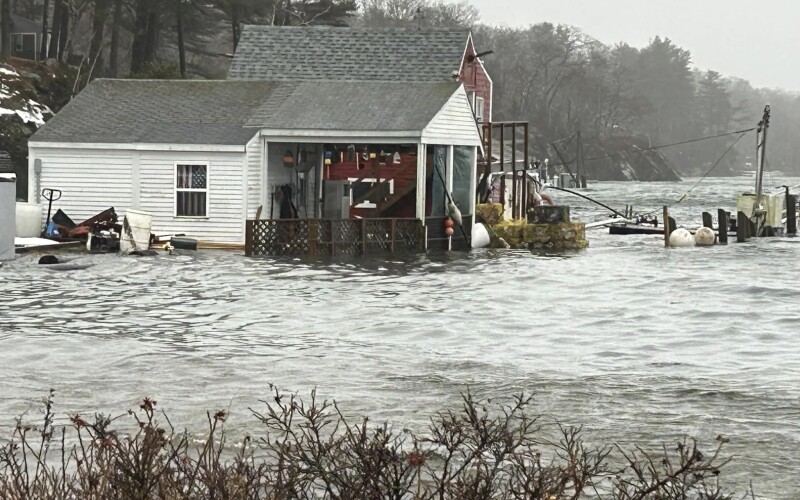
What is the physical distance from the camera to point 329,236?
36000 millimetres

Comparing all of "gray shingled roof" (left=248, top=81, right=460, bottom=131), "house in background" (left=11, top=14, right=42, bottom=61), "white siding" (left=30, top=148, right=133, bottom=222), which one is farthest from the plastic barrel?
"house in background" (left=11, top=14, right=42, bottom=61)

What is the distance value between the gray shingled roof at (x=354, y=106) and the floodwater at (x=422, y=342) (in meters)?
4.95

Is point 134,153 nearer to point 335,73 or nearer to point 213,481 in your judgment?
point 335,73

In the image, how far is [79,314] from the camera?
22250 millimetres

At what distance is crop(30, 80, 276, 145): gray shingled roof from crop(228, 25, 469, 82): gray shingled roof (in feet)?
18.4

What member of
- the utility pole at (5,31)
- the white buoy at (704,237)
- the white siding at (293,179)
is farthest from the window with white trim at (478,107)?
the utility pole at (5,31)

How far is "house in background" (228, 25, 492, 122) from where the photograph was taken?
47.9m

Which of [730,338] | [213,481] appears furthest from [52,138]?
[213,481]

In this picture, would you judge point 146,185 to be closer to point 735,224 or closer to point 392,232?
point 392,232

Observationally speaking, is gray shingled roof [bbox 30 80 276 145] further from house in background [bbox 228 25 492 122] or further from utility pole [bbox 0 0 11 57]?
utility pole [bbox 0 0 11 57]

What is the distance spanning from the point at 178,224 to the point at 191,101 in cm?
554

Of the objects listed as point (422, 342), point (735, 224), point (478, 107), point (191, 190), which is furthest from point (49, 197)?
point (478, 107)

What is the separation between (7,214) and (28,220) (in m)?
3.99

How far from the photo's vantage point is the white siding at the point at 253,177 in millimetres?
36156
